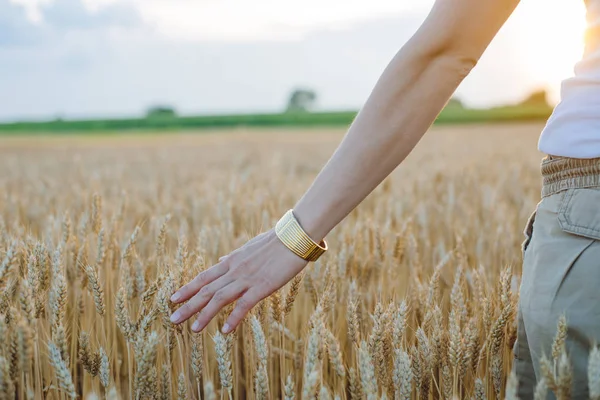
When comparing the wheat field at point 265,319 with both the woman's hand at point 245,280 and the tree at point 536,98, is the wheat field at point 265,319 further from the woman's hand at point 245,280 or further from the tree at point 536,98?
the tree at point 536,98

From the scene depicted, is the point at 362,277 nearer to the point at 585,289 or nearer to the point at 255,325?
the point at 255,325

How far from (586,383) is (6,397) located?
3.34 feet

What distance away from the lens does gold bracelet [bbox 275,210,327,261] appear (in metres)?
1.22

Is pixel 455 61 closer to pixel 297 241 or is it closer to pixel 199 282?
pixel 297 241

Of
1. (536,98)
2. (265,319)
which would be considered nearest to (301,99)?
(536,98)

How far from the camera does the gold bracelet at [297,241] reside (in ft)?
4.00

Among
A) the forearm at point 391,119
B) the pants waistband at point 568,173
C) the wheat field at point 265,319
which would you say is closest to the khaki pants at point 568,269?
the pants waistband at point 568,173

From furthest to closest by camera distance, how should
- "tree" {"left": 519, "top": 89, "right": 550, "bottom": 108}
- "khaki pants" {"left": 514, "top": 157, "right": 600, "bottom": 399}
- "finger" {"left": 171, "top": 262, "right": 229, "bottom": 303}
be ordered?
"tree" {"left": 519, "top": 89, "right": 550, "bottom": 108} → "finger" {"left": 171, "top": 262, "right": 229, "bottom": 303} → "khaki pants" {"left": 514, "top": 157, "right": 600, "bottom": 399}

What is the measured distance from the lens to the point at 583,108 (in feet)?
3.46

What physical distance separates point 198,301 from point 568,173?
2.48ft

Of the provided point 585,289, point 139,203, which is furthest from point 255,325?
point 139,203

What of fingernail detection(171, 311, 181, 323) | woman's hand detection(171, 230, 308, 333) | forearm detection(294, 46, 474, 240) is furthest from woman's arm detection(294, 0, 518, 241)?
fingernail detection(171, 311, 181, 323)

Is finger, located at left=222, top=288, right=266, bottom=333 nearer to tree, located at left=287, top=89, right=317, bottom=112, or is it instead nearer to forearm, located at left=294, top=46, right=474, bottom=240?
forearm, located at left=294, top=46, right=474, bottom=240

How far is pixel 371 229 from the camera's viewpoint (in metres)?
2.11
